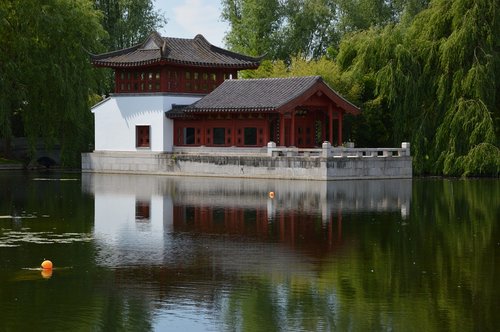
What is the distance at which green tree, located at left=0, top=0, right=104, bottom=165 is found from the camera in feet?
194

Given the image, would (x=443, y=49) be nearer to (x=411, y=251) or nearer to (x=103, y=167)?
(x=103, y=167)

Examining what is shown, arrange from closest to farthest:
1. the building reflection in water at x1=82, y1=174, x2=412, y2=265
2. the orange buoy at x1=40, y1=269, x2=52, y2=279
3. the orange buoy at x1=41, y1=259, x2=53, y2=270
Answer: the orange buoy at x1=40, y1=269, x2=52, y2=279 → the orange buoy at x1=41, y1=259, x2=53, y2=270 → the building reflection in water at x1=82, y1=174, x2=412, y2=265

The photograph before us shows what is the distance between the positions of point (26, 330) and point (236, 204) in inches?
799

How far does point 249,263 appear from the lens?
20.7 meters

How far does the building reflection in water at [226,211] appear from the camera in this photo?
23.8 m

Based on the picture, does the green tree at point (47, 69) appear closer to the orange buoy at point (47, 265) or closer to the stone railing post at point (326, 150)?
the stone railing post at point (326, 150)

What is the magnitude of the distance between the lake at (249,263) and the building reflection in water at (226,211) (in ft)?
0.24

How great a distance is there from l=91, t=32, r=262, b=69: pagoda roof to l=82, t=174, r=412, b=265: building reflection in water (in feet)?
36.4

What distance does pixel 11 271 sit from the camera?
19.8 meters

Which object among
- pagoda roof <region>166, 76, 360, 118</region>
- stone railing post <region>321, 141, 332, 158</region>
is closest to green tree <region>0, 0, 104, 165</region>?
pagoda roof <region>166, 76, 360, 118</region>

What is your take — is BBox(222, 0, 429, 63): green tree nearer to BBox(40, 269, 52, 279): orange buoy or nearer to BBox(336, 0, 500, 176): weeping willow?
BBox(336, 0, 500, 176): weeping willow

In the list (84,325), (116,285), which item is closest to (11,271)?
(116,285)

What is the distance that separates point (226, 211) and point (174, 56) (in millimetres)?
28931

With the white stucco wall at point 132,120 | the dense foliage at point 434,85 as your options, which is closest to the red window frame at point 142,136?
the white stucco wall at point 132,120
